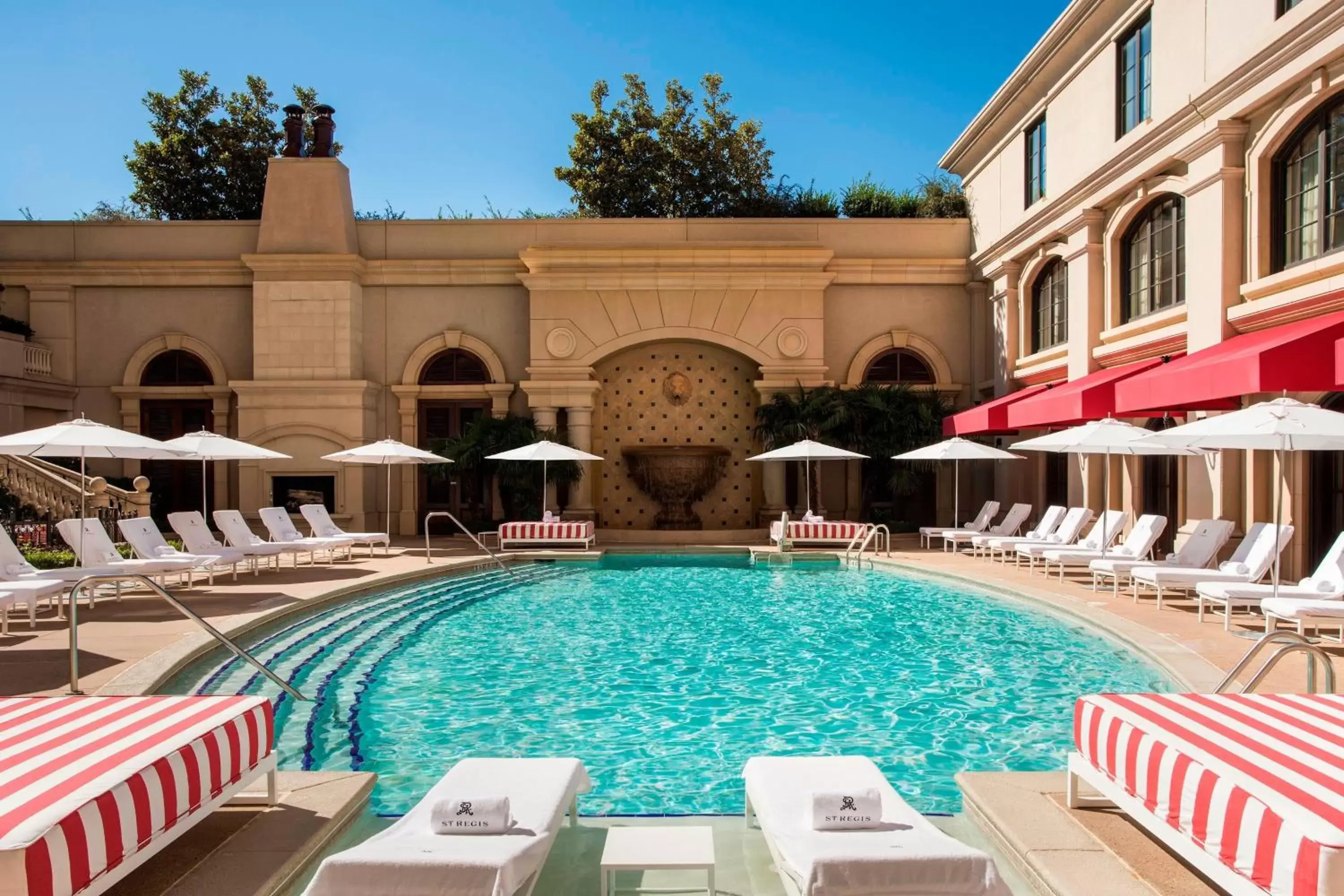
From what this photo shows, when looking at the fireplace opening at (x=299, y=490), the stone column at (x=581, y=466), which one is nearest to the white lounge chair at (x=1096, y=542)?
the stone column at (x=581, y=466)

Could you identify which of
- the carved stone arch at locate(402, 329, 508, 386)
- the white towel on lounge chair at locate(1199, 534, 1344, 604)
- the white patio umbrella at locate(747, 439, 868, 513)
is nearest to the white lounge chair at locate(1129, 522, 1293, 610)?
the white towel on lounge chair at locate(1199, 534, 1344, 604)

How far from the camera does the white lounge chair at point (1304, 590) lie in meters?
8.43

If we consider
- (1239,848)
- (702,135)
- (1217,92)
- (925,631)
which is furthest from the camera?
(702,135)

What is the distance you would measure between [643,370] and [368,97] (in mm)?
9508

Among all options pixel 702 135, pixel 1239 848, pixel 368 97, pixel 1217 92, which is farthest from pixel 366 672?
pixel 702 135

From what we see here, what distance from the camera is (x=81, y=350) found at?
20.8 metres

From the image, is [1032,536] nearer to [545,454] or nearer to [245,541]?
[545,454]

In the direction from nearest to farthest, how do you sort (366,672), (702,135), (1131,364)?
(366,672) → (1131,364) → (702,135)

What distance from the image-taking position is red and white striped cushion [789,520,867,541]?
16.8m

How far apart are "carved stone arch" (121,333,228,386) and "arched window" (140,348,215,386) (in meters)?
0.21

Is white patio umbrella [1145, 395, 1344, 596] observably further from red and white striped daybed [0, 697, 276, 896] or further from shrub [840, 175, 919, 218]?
shrub [840, 175, 919, 218]

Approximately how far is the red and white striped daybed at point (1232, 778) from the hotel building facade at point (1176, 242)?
5996 millimetres

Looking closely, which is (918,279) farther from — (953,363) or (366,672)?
(366,672)

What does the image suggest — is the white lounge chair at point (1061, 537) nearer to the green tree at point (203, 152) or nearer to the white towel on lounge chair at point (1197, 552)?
the white towel on lounge chair at point (1197, 552)
